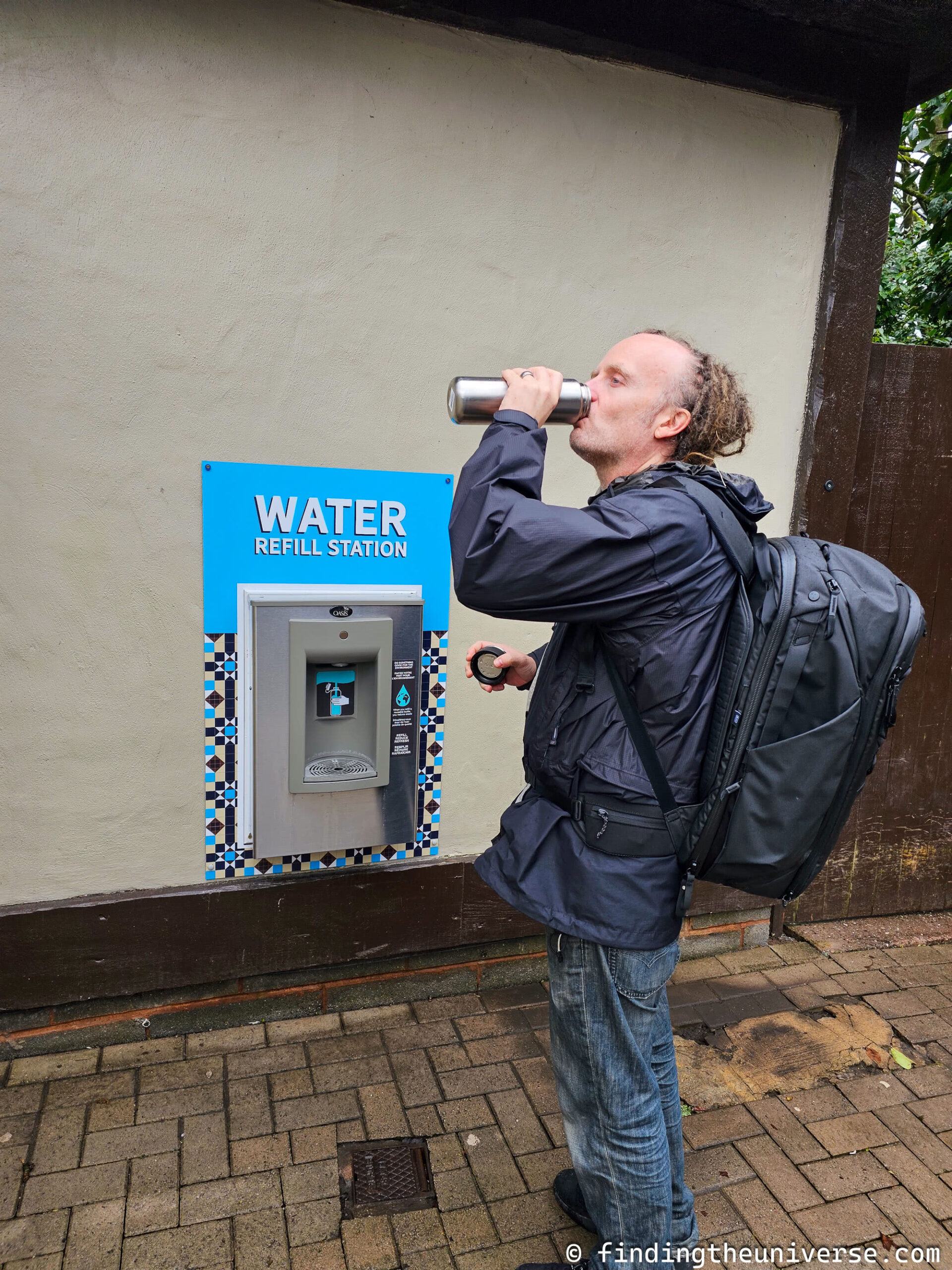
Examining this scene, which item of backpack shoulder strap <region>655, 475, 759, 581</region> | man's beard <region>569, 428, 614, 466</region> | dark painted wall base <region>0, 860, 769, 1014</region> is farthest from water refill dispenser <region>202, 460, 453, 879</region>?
backpack shoulder strap <region>655, 475, 759, 581</region>

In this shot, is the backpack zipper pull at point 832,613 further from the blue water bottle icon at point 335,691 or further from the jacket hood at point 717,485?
the blue water bottle icon at point 335,691

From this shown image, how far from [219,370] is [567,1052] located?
2068mm

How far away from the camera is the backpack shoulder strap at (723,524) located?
5.57 feet

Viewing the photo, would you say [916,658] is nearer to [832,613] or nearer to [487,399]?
[832,613]

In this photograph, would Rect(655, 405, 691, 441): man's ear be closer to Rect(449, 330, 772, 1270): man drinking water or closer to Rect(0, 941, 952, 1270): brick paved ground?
Rect(449, 330, 772, 1270): man drinking water

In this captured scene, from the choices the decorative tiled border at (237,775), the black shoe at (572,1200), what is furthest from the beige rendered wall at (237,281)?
the black shoe at (572,1200)

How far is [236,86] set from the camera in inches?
96.3

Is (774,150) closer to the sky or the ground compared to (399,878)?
closer to the sky

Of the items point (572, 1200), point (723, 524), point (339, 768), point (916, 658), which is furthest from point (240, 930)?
point (916, 658)

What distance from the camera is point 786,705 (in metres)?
1.67

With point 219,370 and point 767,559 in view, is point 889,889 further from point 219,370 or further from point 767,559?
point 219,370

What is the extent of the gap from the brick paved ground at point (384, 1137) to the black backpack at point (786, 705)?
1.17 m

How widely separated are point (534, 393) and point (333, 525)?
1182 millimetres

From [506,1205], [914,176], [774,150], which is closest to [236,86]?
[774,150]
